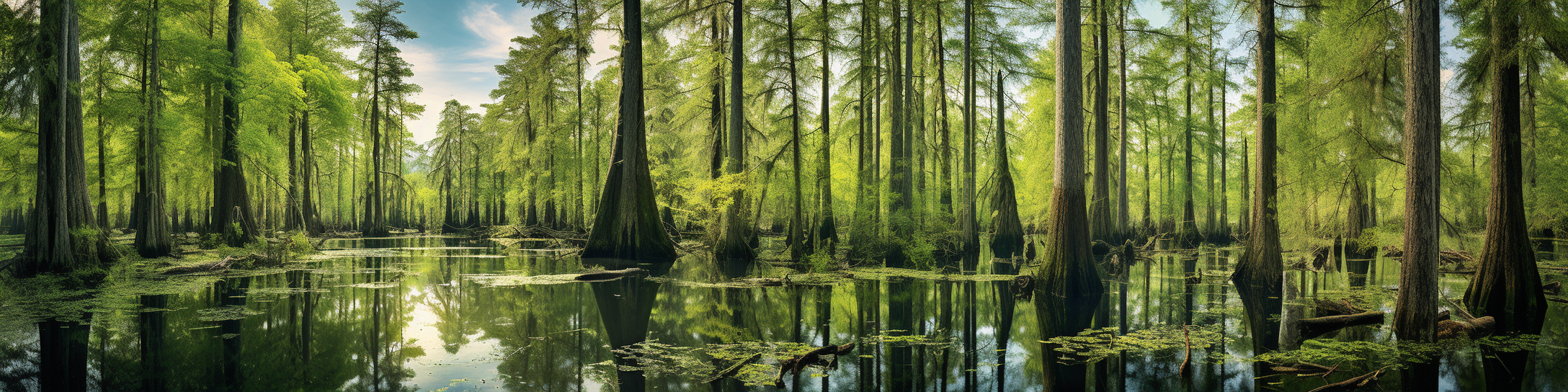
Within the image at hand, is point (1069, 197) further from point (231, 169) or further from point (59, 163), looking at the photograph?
point (231, 169)

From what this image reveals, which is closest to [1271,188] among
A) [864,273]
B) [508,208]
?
[864,273]

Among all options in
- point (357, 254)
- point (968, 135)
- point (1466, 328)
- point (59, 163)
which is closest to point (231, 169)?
point (357, 254)

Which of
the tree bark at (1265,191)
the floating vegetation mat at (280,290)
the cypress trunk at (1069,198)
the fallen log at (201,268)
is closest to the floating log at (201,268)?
the fallen log at (201,268)

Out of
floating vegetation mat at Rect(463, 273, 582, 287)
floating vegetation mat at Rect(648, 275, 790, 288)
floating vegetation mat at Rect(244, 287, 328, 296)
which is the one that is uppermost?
floating vegetation mat at Rect(244, 287, 328, 296)

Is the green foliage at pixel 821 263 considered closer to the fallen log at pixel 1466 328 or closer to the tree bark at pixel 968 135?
the tree bark at pixel 968 135

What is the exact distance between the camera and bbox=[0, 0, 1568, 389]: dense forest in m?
9.31

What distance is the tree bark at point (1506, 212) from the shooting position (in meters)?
8.12

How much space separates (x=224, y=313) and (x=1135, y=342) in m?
10.2

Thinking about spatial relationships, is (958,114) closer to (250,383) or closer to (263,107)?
(263,107)

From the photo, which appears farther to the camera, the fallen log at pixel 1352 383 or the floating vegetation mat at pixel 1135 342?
the floating vegetation mat at pixel 1135 342

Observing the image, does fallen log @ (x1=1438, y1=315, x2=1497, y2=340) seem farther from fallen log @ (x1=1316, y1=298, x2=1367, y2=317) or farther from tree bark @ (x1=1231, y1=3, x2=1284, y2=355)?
tree bark @ (x1=1231, y1=3, x2=1284, y2=355)

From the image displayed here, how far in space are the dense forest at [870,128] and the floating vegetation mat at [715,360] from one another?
7.30ft

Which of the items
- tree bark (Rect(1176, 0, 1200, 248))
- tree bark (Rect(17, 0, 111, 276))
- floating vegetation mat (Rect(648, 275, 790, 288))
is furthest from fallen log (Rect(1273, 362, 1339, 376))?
tree bark (Rect(1176, 0, 1200, 248))

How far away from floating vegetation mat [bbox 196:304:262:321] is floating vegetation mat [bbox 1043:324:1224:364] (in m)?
8.91
